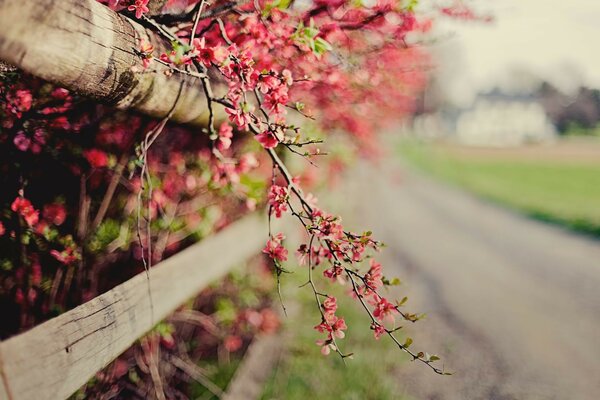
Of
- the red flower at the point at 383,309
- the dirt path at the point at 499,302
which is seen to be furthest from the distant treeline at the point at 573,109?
the red flower at the point at 383,309

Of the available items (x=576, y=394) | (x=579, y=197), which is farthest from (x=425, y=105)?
(x=576, y=394)

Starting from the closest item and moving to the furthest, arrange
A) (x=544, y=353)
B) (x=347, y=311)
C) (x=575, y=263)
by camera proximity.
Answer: (x=544, y=353), (x=347, y=311), (x=575, y=263)

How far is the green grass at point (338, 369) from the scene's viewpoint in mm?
3609

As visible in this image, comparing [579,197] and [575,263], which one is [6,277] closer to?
[575,263]

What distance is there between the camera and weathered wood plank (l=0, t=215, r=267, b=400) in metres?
1.20

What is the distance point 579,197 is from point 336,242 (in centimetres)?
1804

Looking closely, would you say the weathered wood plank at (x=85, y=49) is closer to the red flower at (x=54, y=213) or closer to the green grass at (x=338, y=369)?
the red flower at (x=54, y=213)

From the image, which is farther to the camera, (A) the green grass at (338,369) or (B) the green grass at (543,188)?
(B) the green grass at (543,188)

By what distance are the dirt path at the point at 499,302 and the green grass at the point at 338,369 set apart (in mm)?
214

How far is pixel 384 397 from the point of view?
363 centimetres

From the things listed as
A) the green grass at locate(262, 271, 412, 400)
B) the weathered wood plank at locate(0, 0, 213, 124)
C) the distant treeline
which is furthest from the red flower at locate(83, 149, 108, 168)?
the distant treeline

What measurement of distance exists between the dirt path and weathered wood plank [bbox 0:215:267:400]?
7.60 ft

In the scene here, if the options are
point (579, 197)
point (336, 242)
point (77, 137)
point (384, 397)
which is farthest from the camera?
point (579, 197)

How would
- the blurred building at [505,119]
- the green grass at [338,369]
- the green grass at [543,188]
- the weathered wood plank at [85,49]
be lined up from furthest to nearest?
1. the blurred building at [505,119]
2. the green grass at [543,188]
3. the green grass at [338,369]
4. the weathered wood plank at [85,49]
